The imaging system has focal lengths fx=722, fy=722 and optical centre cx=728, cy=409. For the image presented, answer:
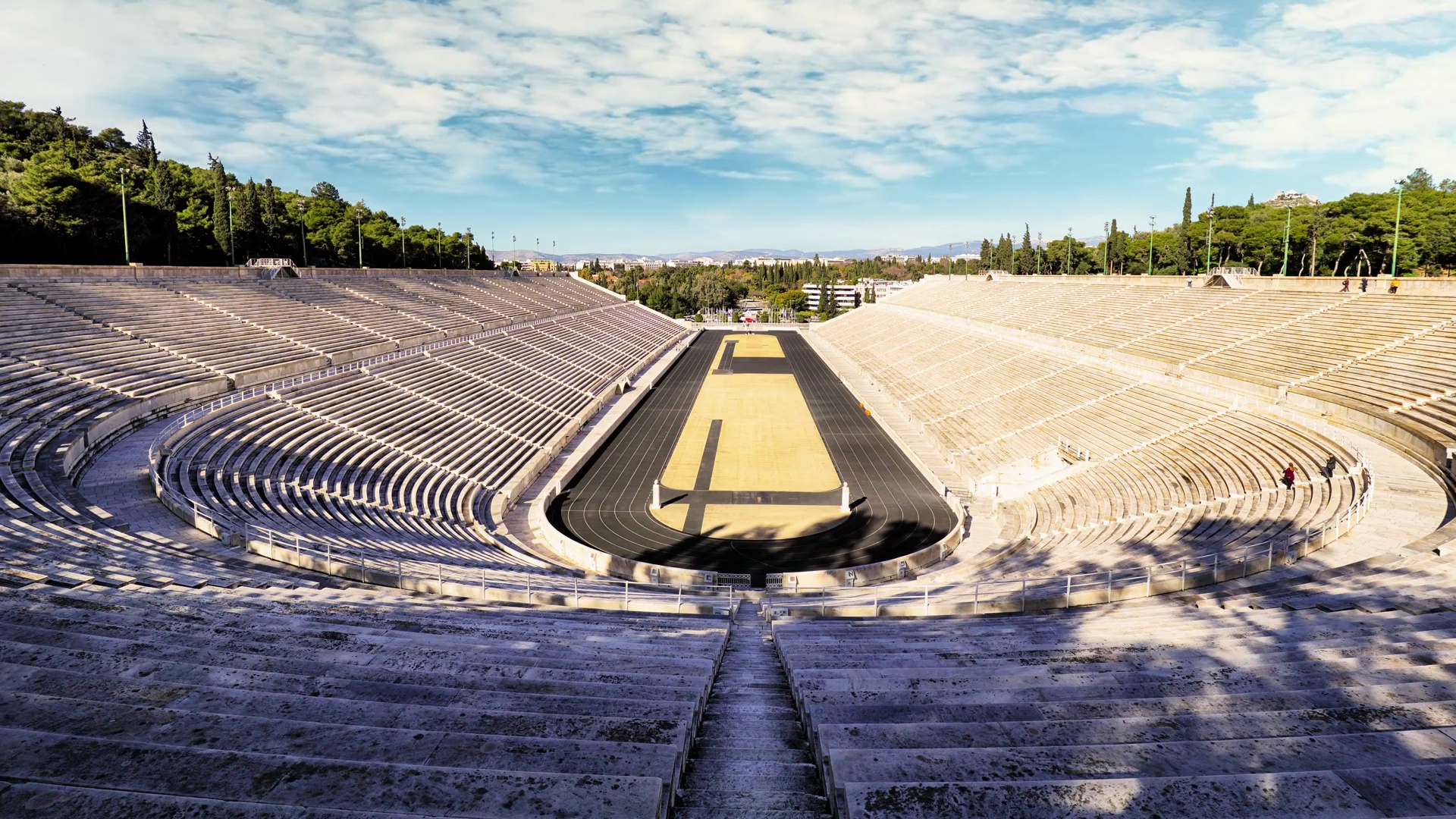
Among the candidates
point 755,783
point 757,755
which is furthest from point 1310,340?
point 755,783

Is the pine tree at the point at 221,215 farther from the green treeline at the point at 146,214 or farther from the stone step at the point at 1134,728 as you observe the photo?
the stone step at the point at 1134,728

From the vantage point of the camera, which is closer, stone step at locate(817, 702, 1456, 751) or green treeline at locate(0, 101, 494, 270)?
stone step at locate(817, 702, 1456, 751)

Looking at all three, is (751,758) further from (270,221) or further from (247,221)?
(270,221)

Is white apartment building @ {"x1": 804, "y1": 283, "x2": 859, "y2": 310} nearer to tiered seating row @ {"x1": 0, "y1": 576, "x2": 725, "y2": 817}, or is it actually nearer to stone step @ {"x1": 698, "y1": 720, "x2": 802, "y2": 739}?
tiered seating row @ {"x1": 0, "y1": 576, "x2": 725, "y2": 817}

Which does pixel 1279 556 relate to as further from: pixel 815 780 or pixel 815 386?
pixel 815 386

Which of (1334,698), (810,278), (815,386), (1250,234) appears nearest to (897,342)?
(815,386)

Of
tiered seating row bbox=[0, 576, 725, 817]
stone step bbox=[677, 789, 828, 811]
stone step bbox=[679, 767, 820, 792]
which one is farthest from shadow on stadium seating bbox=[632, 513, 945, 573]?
stone step bbox=[677, 789, 828, 811]

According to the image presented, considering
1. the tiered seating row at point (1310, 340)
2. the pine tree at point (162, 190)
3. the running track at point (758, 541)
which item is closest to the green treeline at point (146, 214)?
the pine tree at point (162, 190)

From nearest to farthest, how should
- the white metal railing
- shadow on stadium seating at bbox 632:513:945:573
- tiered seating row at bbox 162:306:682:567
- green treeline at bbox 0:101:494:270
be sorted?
the white metal railing < tiered seating row at bbox 162:306:682:567 < shadow on stadium seating at bbox 632:513:945:573 < green treeline at bbox 0:101:494:270
